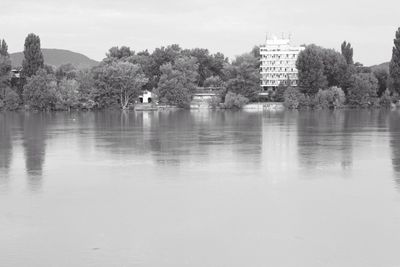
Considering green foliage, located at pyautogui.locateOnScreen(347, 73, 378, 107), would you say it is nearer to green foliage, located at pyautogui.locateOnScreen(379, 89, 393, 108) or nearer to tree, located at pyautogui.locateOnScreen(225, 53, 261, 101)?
green foliage, located at pyautogui.locateOnScreen(379, 89, 393, 108)

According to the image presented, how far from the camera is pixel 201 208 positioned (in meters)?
14.7

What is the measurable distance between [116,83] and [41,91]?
1193 centimetres

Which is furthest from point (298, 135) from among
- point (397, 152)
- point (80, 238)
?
point (80, 238)

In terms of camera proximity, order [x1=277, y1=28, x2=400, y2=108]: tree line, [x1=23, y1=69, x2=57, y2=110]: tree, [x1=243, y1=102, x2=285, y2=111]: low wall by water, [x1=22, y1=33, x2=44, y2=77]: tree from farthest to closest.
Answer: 1. [x1=243, y1=102, x2=285, y2=111]: low wall by water
2. [x1=277, y1=28, x2=400, y2=108]: tree line
3. [x1=23, y1=69, x2=57, y2=110]: tree
4. [x1=22, y1=33, x2=44, y2=77]: tree

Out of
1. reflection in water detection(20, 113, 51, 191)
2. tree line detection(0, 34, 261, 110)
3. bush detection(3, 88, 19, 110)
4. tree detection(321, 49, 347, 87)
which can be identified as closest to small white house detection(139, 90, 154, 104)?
tree line detection(0, 34, 261, 110)

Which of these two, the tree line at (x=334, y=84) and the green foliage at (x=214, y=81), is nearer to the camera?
the tree line at (x=334, y=84)

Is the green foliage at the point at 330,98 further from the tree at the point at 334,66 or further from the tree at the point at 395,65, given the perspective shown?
the tree at the point at 395,65

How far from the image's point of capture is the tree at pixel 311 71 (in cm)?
9638

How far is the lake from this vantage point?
11.1 meters

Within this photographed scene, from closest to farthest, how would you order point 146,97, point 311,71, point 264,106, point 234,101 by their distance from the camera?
point 311,71 < point 234,101 < point 264,106 < point 146,97

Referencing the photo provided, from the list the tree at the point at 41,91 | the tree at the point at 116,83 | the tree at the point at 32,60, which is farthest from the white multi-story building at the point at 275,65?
the tree at the point at 32,60

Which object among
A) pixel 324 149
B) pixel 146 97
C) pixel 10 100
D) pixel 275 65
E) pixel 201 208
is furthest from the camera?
pixel 275 65

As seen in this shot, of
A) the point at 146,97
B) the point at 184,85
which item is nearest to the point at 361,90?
the point at 184,85

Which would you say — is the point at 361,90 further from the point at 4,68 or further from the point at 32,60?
the point at 4,68
